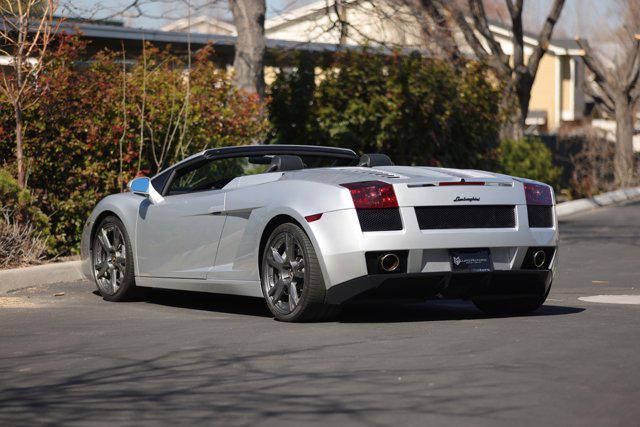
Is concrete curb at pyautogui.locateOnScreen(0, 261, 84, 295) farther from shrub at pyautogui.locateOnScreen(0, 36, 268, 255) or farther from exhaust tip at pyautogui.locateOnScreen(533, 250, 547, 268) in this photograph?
exhaust tip at pyautogui.locateOnScreen(533, 250, 547, 268)

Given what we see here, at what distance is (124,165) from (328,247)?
7008 millimetres

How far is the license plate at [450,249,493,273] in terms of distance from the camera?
843 centimetres

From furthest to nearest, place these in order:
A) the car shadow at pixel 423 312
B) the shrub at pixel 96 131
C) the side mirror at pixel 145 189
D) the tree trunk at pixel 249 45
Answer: the tree trunk at pixel 249 45
the shrub at pixel 96 131
the side mirror at pixel 145 189
the car shadow at pixel 423 312

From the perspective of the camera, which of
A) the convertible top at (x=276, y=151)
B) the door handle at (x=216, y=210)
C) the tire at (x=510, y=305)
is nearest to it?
the tire at (x=510, y=305)

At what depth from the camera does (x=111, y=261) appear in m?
10.8

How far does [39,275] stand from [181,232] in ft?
8.97

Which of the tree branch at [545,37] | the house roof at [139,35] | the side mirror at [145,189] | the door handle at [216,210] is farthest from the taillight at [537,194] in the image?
the tree branch at [545,37]

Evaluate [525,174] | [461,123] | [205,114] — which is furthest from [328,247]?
[525,174]

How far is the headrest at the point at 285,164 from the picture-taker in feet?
30.9

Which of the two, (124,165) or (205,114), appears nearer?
(124,165)

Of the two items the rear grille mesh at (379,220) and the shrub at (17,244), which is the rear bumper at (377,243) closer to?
the rear grille mesh at (379,220)

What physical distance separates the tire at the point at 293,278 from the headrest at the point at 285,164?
2.49ft

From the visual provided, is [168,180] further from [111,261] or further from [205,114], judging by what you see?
[205,114]

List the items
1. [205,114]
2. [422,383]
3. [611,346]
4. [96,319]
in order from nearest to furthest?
[422,383] → [611,346] → [96,319] → [205,114]
